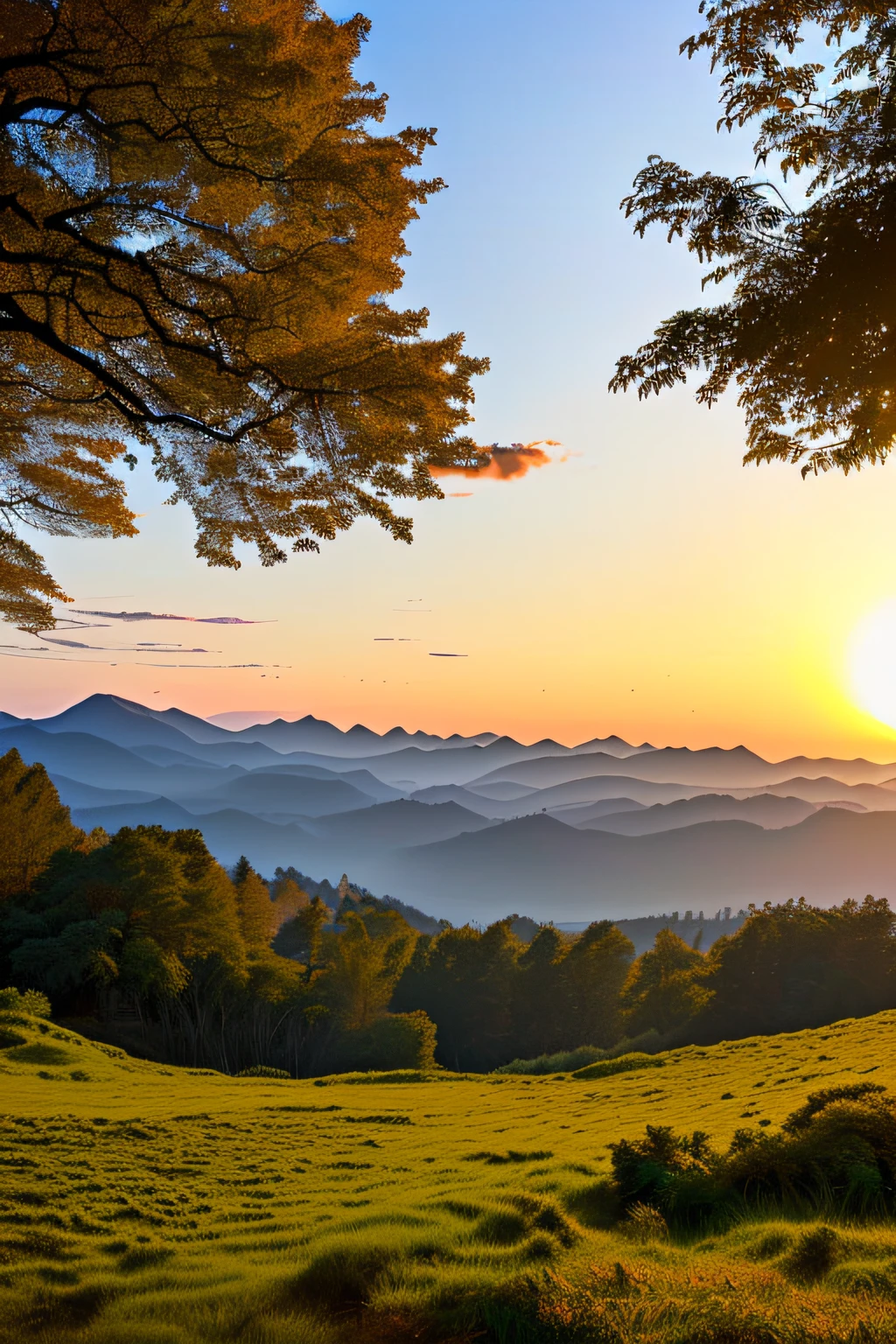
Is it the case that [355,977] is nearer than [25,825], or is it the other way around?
[25,825]

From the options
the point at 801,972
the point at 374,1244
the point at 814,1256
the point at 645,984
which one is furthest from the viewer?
the point at 645,984

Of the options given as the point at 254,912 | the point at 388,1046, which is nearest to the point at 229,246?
the point at 388,1046

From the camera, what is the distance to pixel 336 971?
6097 centimetres

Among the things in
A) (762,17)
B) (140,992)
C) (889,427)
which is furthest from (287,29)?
(140,992)

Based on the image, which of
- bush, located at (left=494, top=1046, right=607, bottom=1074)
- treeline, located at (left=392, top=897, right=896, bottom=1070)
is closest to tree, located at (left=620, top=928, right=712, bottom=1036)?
treeline, located at (left=392, top=897, right=896, bottom=1070)

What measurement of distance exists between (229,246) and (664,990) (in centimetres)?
6516

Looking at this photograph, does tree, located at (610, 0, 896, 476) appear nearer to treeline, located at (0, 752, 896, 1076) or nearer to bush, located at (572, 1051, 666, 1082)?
bush, located at (572, 1051, 666, 1082)

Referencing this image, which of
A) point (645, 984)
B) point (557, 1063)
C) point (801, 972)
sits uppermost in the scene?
point (801, 972)

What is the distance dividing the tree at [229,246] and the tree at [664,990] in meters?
59.6

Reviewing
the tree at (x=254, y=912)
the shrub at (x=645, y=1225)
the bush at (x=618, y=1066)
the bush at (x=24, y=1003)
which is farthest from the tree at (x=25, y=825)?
the shrub at (x=645, y=1225)

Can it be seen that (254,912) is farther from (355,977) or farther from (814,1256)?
(814,1256)

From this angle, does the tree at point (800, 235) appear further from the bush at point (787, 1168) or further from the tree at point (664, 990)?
the tree at point (664, 990)

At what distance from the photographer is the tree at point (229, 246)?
20.4 feet

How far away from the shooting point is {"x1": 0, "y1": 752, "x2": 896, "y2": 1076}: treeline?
44000 mm
